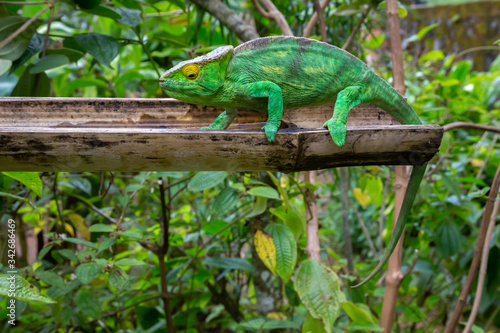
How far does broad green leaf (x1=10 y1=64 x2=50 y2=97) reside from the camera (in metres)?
1.53

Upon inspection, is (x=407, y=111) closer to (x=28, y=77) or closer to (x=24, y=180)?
(x=24, y=180)

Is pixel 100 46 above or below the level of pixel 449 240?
above

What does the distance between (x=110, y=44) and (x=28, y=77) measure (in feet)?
1.04

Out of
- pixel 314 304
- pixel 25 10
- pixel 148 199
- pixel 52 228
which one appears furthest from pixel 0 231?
pixel 314 304

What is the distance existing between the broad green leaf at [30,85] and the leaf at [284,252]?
39.4 inches

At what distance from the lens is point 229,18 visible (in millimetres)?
1809

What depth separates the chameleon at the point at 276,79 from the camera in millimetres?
1021

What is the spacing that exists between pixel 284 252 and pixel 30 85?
1103 mm

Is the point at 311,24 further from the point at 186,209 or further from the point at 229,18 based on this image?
the point at 186,209

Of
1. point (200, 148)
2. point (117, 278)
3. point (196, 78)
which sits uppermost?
point (196, 78)

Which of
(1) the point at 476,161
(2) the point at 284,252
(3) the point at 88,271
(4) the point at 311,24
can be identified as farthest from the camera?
(1) the point at 476,161

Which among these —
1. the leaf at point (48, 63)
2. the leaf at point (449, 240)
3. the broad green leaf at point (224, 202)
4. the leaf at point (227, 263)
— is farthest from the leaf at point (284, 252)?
the leaf at point (449, 240)

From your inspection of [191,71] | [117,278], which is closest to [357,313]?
[117,278]

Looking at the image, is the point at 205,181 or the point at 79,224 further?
the point at 79,224
